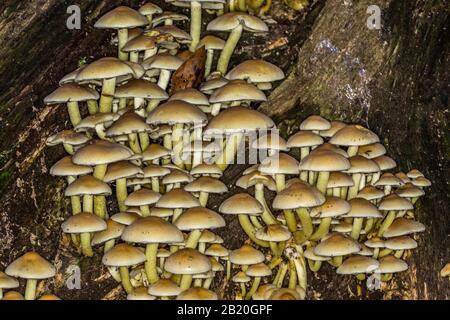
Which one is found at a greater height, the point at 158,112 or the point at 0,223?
the point at 158,112

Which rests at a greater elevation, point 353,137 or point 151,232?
point 353,137

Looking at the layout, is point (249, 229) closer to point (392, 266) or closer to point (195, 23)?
point (392, 266)

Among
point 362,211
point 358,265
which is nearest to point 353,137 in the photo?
point 362,211
